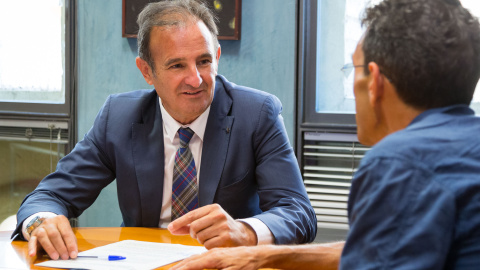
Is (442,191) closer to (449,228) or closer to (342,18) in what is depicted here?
(449,228)

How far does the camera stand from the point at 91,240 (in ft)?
5.79

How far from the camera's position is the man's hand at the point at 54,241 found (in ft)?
5.07

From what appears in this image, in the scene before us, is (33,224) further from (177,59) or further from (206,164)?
(177,59)

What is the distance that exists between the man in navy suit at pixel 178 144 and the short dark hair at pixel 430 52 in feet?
3.31

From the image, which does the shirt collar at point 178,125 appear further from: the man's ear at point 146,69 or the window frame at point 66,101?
the window frame at point 66,101

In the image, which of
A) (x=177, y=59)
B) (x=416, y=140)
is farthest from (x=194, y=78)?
(x=416, y=140)

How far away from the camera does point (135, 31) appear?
3.25 m

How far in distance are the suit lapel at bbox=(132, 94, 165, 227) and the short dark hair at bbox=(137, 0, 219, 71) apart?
0.24m

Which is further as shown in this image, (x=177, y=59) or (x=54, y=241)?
(x=177, y=59)

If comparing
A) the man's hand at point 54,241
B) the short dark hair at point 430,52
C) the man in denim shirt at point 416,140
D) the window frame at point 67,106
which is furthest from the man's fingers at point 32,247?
the window frame at point 67,106

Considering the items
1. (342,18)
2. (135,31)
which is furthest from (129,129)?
(342,18)

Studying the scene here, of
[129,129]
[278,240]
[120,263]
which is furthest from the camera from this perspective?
[129,129]

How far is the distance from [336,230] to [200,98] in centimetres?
137

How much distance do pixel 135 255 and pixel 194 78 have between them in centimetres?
73
